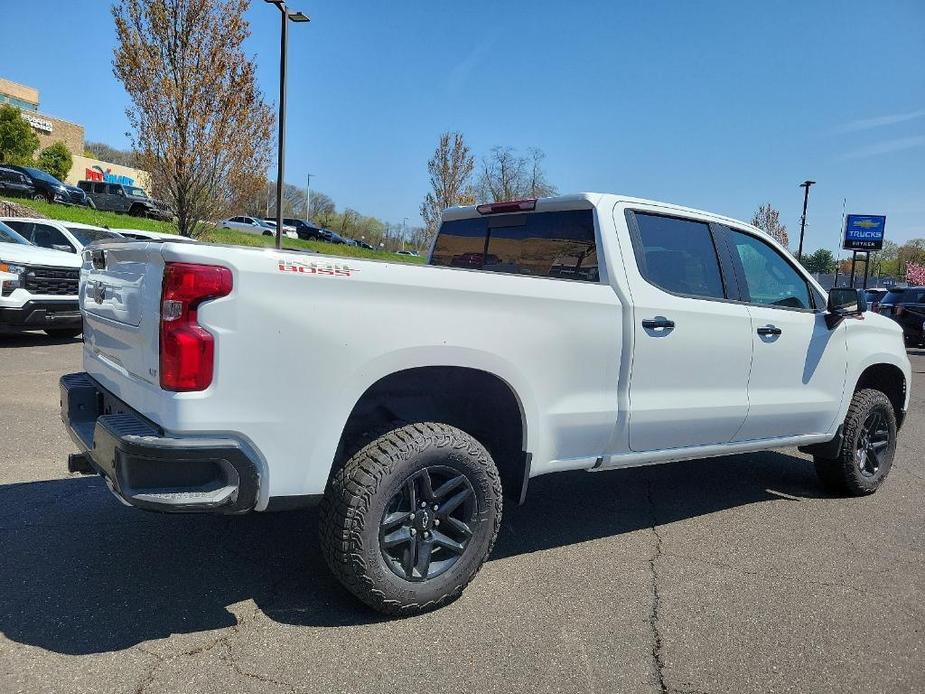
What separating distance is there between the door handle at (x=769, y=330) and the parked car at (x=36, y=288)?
9025mm

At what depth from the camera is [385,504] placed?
114 inches

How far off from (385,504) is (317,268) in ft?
3.25

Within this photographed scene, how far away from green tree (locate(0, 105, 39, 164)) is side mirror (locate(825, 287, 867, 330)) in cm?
4631

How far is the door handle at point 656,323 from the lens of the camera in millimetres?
3682

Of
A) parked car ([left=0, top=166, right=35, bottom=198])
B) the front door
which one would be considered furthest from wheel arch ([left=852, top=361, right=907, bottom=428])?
parked car ([left=0, top=166, right=35, bottom=198])

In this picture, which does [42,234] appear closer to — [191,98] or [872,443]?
[191,98]

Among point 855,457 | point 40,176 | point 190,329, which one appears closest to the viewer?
point 190,329

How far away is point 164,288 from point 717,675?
8.44ft

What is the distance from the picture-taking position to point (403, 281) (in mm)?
2891

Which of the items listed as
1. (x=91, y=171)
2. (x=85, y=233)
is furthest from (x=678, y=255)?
(x=91, y=171)

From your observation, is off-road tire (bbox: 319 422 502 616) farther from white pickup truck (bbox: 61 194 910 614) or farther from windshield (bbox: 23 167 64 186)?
windshield (bbox: 23 167 64 186)

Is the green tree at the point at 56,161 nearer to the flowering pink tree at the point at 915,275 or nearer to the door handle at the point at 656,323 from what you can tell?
the door handle at the point at 656,323

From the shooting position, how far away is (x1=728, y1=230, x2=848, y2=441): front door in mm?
4320

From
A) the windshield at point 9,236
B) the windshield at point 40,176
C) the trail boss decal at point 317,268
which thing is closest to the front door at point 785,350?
the trail boss decal at point 317,268
